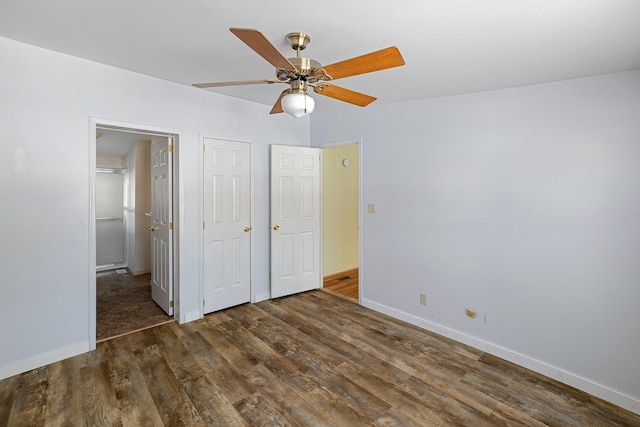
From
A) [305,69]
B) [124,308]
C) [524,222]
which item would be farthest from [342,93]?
[124,308]

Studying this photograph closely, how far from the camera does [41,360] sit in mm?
2428

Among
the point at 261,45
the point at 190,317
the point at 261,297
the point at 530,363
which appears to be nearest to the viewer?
the point at 261,45

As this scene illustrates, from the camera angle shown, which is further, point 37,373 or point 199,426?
point 37,373

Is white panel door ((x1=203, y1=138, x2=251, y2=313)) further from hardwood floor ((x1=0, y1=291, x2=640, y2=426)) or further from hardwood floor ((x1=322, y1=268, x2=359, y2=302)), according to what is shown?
hardwood floor ((x1=322, y1=268, x2=359, y2=302))

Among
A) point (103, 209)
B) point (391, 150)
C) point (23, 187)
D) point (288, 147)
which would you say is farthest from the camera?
point (103, 209)

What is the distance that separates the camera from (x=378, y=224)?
3645mm

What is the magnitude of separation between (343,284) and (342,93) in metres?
3.22

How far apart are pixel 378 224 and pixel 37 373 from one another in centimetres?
339

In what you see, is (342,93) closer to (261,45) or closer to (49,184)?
(261,45)

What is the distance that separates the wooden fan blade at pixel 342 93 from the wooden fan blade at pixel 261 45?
1.05 ft

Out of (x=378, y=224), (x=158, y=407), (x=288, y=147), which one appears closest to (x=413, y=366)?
(x=378, y=224)

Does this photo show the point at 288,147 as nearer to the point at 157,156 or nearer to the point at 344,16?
the point at 157,156

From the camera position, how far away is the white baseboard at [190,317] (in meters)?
3.25

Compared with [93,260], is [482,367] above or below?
below
